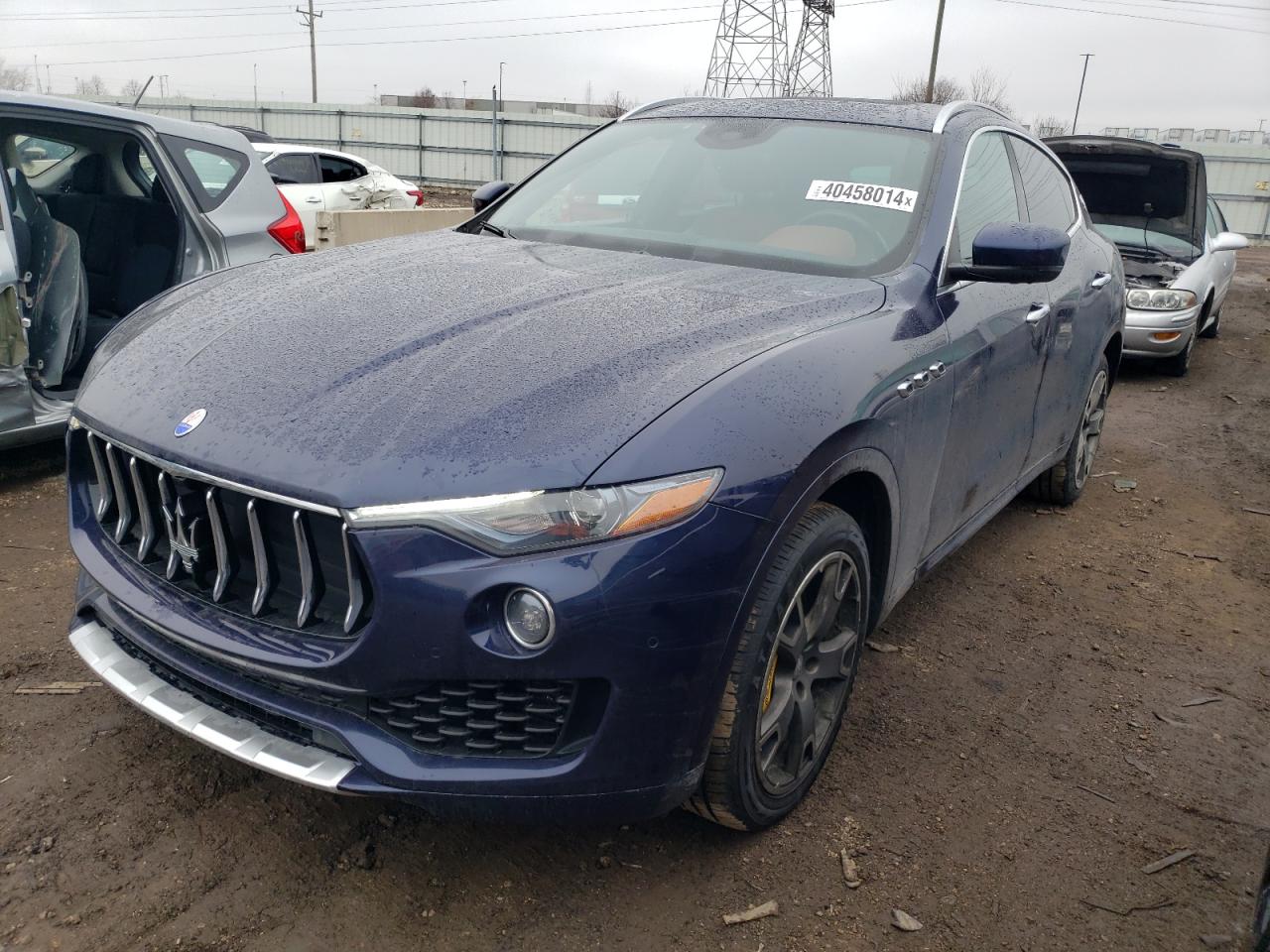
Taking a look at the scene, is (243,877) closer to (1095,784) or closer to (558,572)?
(558,572)

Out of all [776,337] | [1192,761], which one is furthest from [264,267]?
[1192,761]

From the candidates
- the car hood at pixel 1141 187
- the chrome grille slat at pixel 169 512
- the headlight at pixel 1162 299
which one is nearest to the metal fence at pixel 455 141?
the car hood at pixel 1141 187

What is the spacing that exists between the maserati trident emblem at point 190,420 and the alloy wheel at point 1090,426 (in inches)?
157

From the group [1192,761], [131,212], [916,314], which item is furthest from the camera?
[131,212]

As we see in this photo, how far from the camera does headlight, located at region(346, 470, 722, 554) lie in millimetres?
1827

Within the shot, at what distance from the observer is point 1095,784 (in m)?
2.80

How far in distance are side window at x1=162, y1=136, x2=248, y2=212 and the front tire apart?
4.15 meters

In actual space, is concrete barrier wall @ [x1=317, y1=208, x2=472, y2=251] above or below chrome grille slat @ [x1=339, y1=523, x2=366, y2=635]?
below

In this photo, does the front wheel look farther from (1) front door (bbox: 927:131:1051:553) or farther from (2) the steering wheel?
(2) the steering wheel

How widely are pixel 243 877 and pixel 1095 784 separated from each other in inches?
85.2

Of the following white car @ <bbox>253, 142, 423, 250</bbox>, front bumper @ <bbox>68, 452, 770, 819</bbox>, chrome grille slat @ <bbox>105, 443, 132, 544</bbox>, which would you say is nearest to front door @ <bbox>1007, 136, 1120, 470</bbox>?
front bumper @ <bbox>68, 452, 770, 819</bbox>

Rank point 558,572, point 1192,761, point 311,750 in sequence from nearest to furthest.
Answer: point 558,572
point 311,750
point 1192,761

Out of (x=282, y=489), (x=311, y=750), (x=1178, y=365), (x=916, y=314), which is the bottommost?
(x=1178, y=365)

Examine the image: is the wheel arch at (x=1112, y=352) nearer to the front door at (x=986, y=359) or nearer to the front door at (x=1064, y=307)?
the front door at (x=1064, y=307)
